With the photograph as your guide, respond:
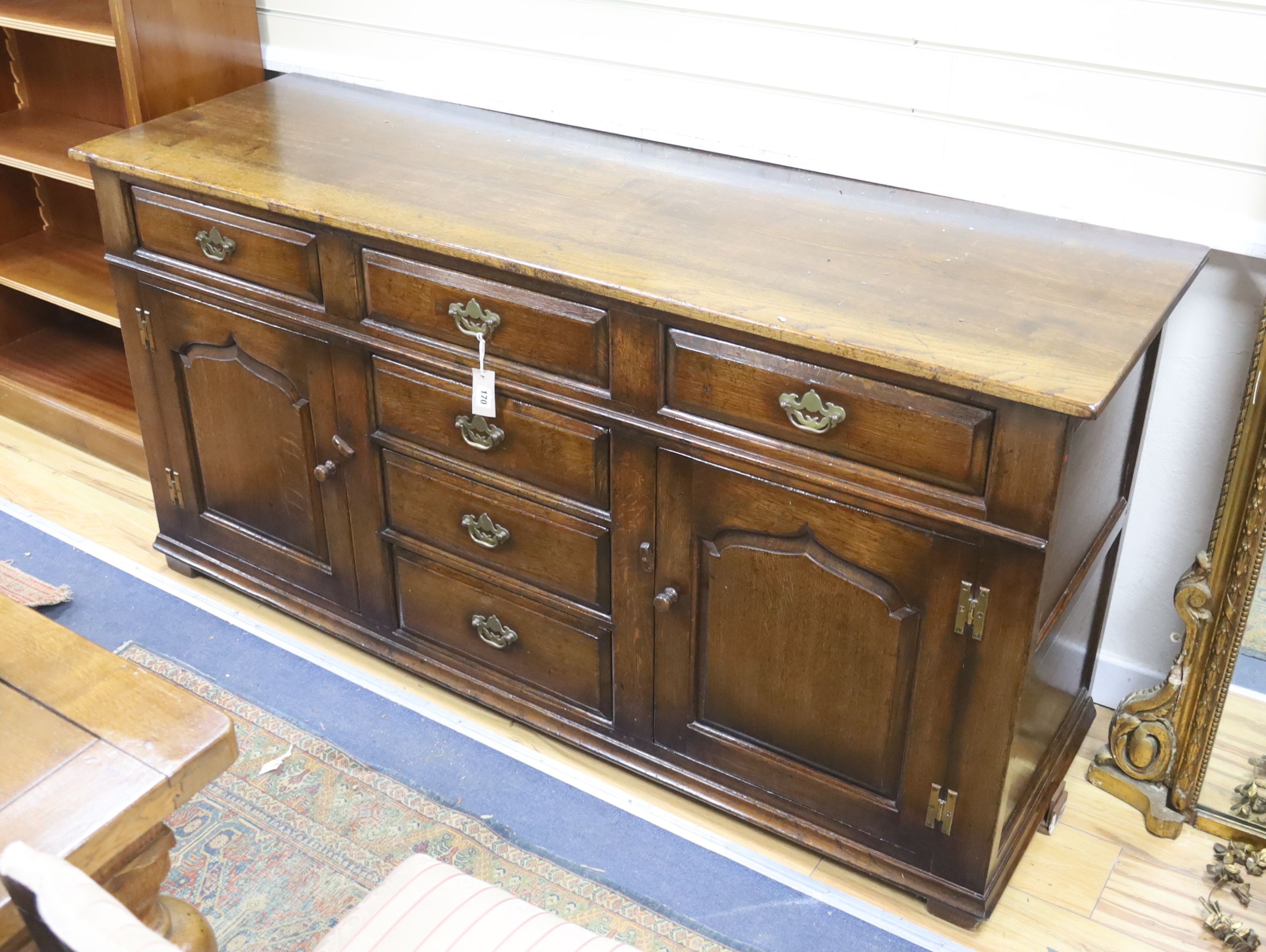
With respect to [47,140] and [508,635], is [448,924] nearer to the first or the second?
[508,635]

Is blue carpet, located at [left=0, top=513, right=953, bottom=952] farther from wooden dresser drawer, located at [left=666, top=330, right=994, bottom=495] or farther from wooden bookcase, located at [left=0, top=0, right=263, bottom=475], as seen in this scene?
wooden dresser drawer, located at [left=666, top=330, right=994, bottom=495]

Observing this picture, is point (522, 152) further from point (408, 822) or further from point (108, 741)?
point (108, 741)

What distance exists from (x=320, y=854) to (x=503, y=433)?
0.75 m

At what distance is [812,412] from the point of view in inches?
67.8

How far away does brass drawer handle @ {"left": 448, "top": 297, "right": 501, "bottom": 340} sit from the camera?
6.42 ft

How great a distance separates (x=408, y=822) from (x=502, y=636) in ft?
1.16

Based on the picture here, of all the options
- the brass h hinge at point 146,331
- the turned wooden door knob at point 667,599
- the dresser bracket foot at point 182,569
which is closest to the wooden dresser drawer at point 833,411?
the turned wooden door knob at point 667,599

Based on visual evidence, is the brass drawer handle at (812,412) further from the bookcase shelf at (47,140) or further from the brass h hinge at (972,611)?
the bookcase shelf at (47,140)

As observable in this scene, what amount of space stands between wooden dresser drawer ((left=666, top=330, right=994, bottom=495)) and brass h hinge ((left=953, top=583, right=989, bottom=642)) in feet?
0.48

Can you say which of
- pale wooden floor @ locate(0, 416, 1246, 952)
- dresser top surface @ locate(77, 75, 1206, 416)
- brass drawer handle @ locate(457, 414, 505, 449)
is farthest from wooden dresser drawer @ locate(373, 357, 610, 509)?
pale wooden floor @ locate(0, 416, 1246, 952)

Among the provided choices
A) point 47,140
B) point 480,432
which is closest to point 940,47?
point 480,432

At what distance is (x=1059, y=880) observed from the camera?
6.72 ft

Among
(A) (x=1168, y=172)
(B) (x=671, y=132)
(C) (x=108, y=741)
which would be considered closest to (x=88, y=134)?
(B) (x=671, y=132)

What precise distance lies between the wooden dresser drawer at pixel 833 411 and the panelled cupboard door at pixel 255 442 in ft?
2.41
